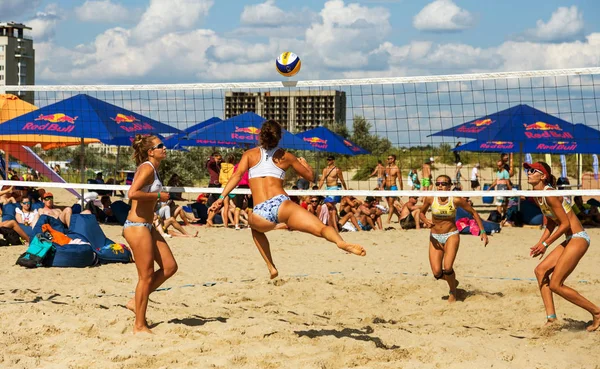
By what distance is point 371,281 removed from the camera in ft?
27.6

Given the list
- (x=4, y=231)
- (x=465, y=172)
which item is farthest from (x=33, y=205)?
(x=465, y=172)

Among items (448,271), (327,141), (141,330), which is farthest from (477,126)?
(141,330)

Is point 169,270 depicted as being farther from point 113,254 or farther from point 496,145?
point 496,145

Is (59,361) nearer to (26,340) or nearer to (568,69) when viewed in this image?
(26,340)

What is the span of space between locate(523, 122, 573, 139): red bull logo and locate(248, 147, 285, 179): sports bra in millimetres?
9147

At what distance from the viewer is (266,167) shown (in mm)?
5668

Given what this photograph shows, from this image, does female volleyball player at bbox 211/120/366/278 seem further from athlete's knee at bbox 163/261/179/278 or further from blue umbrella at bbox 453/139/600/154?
blue umbrella at bbox 453/139/600/154

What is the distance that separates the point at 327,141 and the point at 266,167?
1079 cm

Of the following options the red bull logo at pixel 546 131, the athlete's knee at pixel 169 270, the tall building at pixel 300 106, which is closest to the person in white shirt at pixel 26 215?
the tall building at pixel 300 106

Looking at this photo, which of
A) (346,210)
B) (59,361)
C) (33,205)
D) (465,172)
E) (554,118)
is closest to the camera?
(59,361)

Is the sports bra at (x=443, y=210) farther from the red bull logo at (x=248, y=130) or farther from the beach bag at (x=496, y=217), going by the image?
the red bull logo at (x=248, y=130)

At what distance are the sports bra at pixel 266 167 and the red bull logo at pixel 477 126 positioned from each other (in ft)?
29.4

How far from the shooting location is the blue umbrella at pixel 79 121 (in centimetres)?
1234

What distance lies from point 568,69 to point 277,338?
3.85 meters
